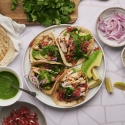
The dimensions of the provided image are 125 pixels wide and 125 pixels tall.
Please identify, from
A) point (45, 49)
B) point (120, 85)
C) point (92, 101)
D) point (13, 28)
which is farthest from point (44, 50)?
point (120, 85)

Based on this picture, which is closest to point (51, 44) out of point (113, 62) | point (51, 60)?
point (51, 60)

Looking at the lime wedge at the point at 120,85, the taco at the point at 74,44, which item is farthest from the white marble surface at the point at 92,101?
the taco at the point at 74,44

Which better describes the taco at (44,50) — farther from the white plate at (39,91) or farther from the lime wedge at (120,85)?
the lime wedge at (120,85)

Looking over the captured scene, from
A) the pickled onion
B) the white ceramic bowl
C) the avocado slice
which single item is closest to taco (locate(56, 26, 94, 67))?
the avocado slice

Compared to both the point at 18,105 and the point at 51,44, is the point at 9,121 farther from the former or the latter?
the point at 51,44

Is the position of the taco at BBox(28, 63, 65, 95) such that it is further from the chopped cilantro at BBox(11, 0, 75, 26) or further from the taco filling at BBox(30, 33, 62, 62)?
the chopped cilantro at BBox(11, 0, 75, 26)

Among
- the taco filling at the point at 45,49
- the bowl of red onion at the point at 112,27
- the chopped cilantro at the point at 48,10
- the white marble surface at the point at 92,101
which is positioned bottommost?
the white marble surface at the point at 92,101
